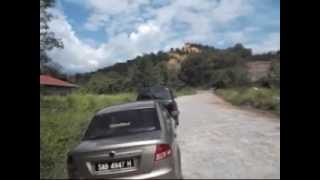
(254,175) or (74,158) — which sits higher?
(74,158)

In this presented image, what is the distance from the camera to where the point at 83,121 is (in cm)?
1170

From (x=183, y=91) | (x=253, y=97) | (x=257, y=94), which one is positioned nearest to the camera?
(x=183, y=91)

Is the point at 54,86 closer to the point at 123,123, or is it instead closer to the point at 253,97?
the point at 253,97

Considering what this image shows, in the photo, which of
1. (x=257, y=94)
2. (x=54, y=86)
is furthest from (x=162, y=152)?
(x=257, y=94)

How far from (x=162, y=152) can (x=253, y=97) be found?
1538cm

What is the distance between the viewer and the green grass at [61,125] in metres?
8.55

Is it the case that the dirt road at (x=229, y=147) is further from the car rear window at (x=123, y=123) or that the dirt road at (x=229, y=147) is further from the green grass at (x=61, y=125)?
the green grass at (x=61, y=125)

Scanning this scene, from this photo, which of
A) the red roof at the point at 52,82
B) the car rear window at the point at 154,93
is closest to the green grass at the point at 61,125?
the car rear window at the point at 154,93

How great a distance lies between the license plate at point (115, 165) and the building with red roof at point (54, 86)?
975cm

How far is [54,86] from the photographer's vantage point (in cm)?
1581
